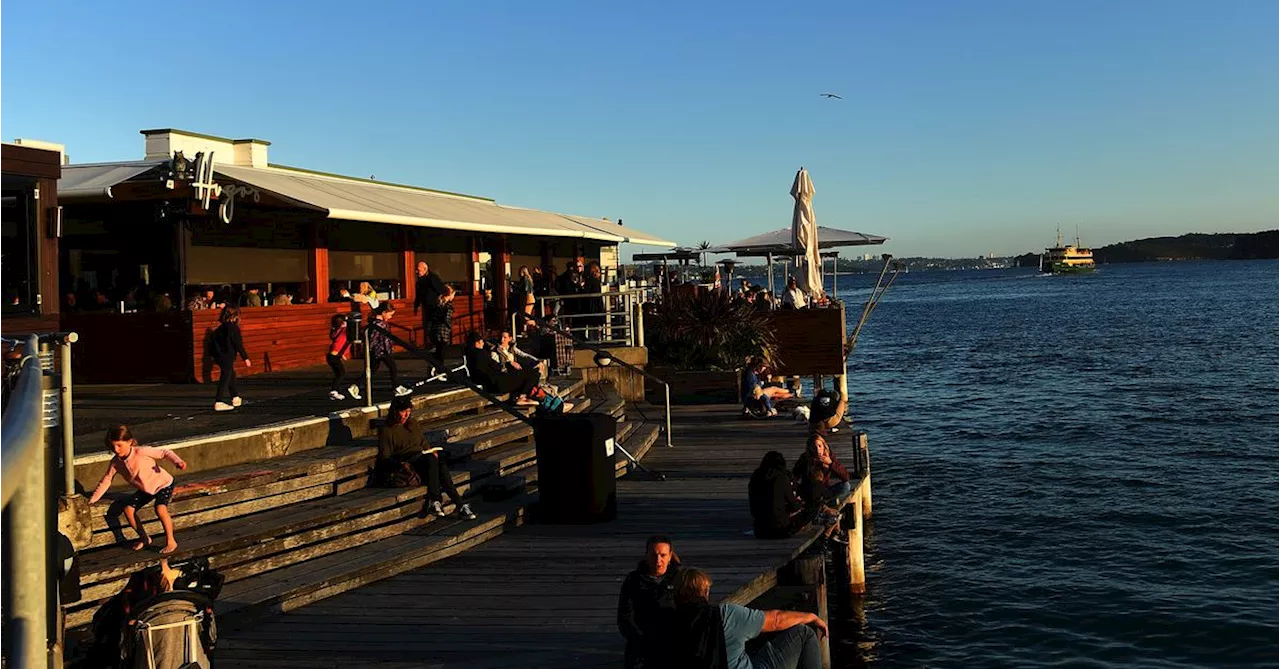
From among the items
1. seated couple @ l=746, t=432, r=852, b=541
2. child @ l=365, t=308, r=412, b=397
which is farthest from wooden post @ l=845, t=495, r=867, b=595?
child @ l=365, t=308, r=412, b=397

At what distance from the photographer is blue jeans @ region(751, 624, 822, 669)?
7.36m

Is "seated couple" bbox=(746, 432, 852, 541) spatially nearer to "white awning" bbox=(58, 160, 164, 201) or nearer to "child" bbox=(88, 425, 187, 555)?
"child" bbox=(88, 425, 187, 555)

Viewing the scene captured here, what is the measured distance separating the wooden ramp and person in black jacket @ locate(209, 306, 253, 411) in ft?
13.7

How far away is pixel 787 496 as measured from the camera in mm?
10773

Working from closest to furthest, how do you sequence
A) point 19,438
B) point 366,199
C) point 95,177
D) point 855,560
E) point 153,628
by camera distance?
point 19,438 < point 153,628 < point 855,560 < point 95,177 < point 366,199

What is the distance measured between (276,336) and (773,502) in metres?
10.0

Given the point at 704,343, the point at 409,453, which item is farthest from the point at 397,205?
the point at 409,453

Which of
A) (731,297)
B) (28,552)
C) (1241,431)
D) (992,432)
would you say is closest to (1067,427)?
(992,432)

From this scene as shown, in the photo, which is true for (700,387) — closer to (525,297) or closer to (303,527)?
(525,297)

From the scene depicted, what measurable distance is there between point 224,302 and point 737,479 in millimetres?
8658

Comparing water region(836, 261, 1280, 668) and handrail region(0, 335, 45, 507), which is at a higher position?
handrail region(0, 335, 45, 507)

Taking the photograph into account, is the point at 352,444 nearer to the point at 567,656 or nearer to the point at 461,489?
the point at 461,489

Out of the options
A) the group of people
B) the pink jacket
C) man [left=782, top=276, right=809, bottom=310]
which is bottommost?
the group of people

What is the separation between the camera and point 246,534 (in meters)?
A: 9.00
